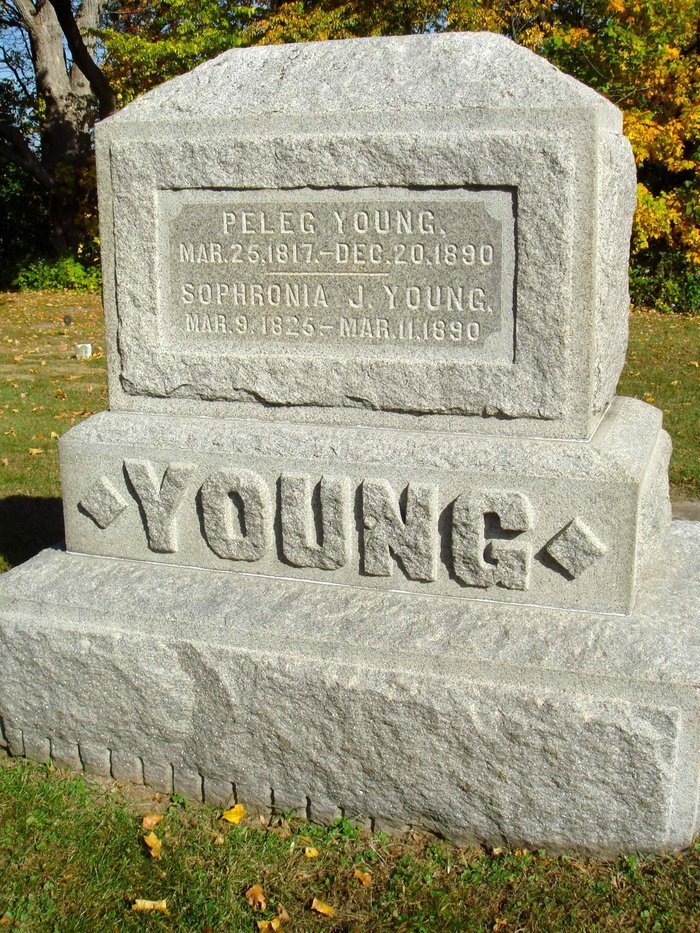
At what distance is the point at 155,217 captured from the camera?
322 cm

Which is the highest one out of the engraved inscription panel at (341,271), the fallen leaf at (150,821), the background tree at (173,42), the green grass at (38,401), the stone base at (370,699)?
the background tree at (173,42)

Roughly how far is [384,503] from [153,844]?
47.6 inches

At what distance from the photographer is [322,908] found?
2566mm

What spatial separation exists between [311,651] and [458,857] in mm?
722

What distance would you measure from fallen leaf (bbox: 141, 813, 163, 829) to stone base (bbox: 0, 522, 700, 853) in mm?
150

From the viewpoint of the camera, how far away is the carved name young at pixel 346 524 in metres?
2.91

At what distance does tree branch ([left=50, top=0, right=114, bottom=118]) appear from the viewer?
15.4m

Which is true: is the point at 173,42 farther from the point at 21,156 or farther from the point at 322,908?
the point at 322,908

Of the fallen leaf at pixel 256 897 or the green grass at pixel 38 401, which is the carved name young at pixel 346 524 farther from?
the green grass at pixel 38 401

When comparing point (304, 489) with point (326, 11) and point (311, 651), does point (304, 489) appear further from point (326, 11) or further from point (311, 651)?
point (326, 11)

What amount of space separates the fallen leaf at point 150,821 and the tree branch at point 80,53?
14793 mm

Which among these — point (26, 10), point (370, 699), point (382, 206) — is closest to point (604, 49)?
point (26, 10)

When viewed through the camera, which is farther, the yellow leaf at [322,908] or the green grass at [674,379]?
the green grass at [674,379]

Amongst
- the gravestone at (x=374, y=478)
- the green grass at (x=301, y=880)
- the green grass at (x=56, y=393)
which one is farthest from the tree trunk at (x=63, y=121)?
the green grass at (x=301, y=880)
